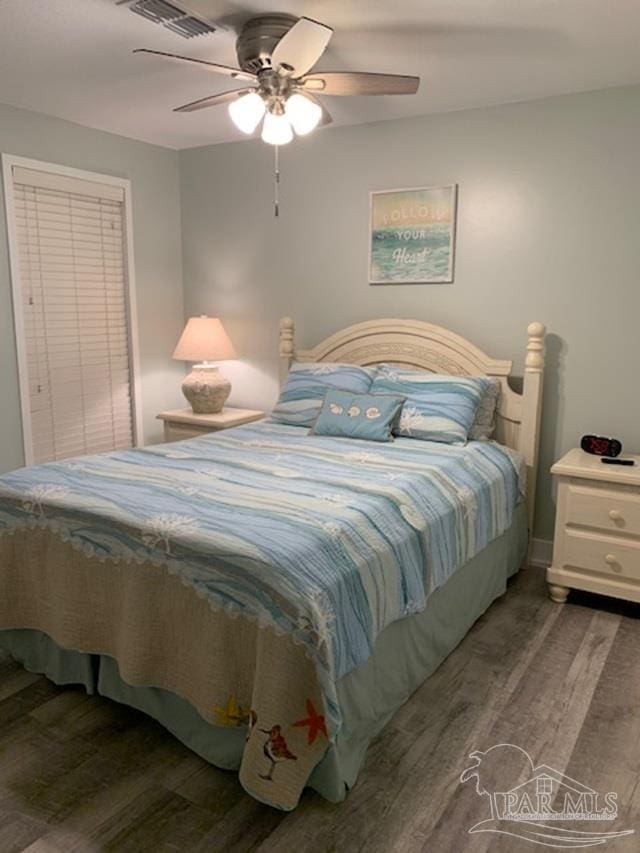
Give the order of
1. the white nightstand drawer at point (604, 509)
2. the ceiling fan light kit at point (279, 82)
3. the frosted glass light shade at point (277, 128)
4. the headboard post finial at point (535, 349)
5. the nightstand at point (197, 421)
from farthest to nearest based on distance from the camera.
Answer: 1. the nightstand at point (197, 421)
2. the headboard post finial at point (535, 349)
3. the white nightstand drawer at point (604, 509)
4. the frosted glass light shade at point (277, 128)
5. the ceiling fan light kit at point (279, 82)

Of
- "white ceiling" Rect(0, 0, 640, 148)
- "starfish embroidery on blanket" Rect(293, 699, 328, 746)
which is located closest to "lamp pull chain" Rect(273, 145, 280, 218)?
"white ceiling" Rect(0, 0, 640, 148)

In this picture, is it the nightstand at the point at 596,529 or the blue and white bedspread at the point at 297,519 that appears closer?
the blue and white bedspread at the point at 297,519

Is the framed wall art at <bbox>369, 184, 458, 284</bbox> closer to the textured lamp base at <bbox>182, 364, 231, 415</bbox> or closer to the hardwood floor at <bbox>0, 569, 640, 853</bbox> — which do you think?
the textured lamp base at <bbox>182, 364, 231, 415</bbox>

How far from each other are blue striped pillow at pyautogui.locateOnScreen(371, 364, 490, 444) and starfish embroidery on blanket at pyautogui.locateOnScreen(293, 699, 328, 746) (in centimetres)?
168

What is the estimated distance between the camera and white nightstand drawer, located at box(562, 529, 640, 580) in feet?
9.15

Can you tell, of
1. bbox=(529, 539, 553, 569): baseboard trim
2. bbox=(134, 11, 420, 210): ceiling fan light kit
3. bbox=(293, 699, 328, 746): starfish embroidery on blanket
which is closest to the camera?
bbox=(293, 699, 328, 746): starfish embroidery on blanket

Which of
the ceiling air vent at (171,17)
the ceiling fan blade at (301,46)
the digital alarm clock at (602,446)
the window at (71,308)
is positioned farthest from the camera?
the window at (71,308)

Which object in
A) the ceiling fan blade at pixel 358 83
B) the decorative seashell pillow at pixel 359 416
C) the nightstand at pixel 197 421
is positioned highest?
the ceiling fan blade at pixel 358 83

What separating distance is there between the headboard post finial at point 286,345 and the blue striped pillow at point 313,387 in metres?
0.39

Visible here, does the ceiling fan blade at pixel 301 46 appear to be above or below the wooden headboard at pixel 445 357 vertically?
above

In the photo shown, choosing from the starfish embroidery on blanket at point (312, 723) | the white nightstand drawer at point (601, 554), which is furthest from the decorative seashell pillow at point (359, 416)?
the starfish embroidery on blanket at point (312, 723)

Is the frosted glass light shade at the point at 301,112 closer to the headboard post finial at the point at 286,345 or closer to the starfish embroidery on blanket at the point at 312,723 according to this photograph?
the headboard post finial at the point at 286,345

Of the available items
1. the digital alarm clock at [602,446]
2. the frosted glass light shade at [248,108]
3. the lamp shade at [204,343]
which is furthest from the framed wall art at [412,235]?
the frosted glass light shade at [248,108]

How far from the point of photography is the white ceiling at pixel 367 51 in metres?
2.23
